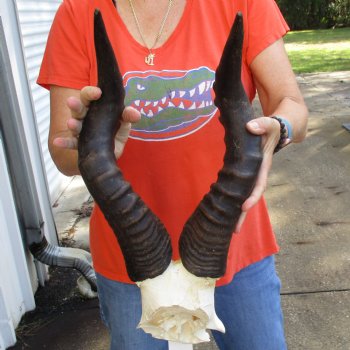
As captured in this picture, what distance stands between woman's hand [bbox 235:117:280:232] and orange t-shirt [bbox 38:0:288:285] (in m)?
0.44

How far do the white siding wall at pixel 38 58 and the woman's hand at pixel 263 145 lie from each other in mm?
4258

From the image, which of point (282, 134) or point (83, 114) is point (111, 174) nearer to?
point (83, 114)

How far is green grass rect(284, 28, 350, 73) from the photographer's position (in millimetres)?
14371

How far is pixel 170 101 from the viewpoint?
5.79 feet

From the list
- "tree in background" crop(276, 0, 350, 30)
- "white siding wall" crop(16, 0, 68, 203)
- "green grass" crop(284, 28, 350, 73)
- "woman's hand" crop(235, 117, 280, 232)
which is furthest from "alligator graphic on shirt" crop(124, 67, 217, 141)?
"tree in background" crop(276, 0, 350, 30)

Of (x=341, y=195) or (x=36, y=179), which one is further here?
(x=341, y=195)

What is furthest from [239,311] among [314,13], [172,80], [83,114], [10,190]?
[314,13]

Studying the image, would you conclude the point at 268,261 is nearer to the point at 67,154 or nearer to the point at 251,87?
the point at 251,87

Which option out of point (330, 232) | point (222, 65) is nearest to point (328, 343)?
point (330, 232)

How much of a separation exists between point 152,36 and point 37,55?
431 cm

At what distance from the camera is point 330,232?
4777mm

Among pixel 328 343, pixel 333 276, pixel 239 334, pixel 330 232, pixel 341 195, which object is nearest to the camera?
pixel 239 334

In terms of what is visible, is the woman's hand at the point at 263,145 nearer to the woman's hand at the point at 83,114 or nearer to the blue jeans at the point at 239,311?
the woman's hand at the point at 83,114

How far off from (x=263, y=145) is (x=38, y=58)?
500 cm
